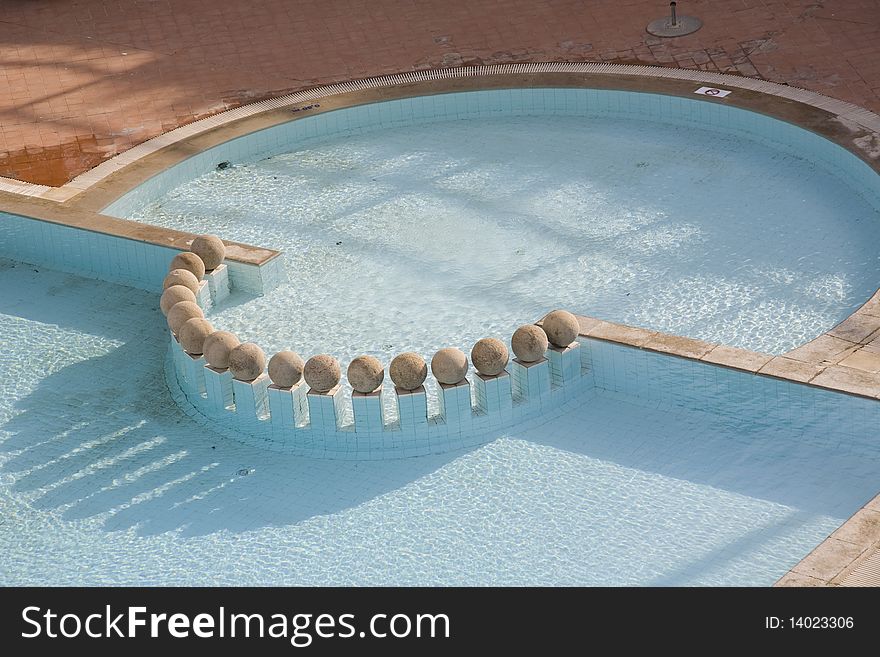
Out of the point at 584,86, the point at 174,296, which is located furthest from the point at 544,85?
the point at 174,296

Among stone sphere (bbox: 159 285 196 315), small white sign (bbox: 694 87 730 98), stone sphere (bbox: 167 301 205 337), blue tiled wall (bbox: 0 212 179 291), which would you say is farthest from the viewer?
small white sign (bbox: 694 87 730 98)

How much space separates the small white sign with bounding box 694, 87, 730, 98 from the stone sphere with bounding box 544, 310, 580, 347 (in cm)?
370

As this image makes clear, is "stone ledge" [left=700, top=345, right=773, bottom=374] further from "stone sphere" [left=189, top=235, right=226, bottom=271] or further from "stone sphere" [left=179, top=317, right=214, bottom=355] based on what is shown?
"stone sphere" [left=189, top=235, right=226, bottom=271]

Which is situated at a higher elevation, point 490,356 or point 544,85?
point 544,85

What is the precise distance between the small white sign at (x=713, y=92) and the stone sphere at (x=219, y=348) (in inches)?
187

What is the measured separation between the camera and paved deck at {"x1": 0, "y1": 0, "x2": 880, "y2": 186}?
11.2 metres

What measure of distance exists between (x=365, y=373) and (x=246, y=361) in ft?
2.18

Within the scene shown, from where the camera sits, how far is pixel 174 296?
830 cm

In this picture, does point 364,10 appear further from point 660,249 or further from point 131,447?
point 131,447

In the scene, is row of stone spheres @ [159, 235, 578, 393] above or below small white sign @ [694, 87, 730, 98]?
below

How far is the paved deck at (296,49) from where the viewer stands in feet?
36.8

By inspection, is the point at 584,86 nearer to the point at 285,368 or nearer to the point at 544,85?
the point at 544,85

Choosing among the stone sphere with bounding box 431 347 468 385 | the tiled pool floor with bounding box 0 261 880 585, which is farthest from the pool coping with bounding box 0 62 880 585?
the stone sphere with bounding box 431 347 468 385
